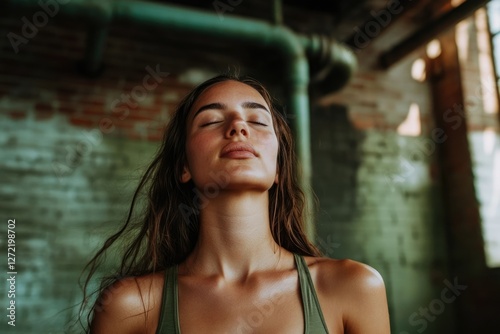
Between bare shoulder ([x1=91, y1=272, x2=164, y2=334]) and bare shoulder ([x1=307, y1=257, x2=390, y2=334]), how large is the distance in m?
0.52

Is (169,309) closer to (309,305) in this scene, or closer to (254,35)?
(309,305)

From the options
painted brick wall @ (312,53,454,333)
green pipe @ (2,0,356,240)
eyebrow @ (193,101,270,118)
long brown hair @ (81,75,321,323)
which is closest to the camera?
eyebrow @ (193,101,270,118)

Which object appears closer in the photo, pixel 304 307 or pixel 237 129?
pixel 304 307

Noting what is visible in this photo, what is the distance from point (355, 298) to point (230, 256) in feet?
1.42

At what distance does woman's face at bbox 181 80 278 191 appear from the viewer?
61.3 inches

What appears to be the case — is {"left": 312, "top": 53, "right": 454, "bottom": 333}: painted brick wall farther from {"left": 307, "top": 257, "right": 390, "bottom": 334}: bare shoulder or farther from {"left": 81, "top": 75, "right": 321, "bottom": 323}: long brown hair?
{"left": 307, "top": 257, "right": 390, "bottom": 334}: bare shoulder

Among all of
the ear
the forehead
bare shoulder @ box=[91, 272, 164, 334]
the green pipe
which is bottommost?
bare shoulder @ box=[91, 272, 164, 334]

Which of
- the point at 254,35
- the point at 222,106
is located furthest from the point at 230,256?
the point at 254,35

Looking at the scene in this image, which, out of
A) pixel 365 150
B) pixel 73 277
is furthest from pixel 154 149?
pixel 365 150

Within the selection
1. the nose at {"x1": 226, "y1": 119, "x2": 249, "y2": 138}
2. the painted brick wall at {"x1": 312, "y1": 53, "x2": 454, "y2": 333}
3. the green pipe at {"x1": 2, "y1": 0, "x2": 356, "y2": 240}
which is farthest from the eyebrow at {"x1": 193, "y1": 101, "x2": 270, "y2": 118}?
the painted brick wall at {"x1": 312, "y1": 53, "x2": 454, "y2": 333}

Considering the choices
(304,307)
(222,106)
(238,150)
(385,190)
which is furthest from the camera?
(385,190)

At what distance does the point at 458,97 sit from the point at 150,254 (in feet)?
11.4

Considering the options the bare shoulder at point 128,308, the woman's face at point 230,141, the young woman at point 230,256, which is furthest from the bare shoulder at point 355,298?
the bare shoulder at point 128,308

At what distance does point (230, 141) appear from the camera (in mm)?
1575
